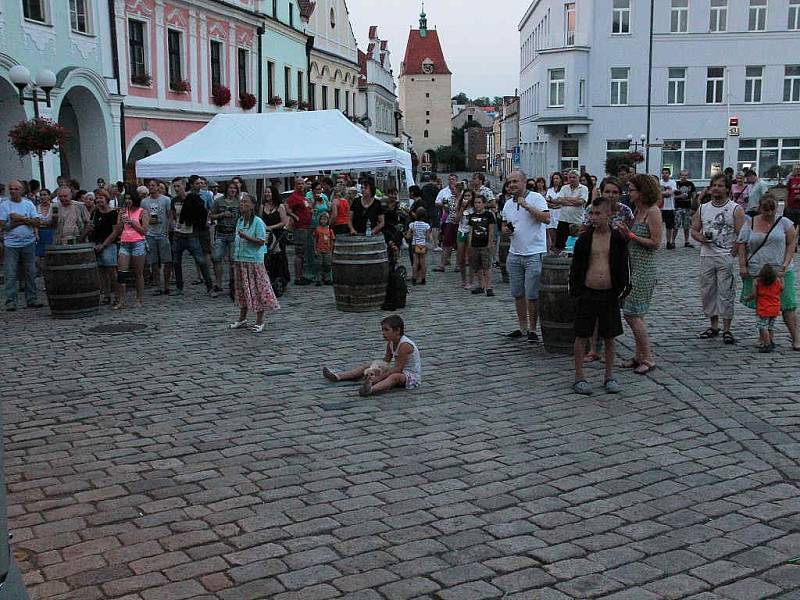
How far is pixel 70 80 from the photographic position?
21641 millimetres

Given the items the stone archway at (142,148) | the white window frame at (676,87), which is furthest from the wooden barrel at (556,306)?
the white window frame at (676,87)

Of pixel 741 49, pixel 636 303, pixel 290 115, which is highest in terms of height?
pixel 741 49

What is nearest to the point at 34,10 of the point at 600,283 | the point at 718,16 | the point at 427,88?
the point at 600,283

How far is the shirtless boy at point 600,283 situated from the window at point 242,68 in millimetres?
28619

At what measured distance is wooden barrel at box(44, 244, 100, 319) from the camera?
11.8m

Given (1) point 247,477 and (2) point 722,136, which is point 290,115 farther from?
(2) point 722,136

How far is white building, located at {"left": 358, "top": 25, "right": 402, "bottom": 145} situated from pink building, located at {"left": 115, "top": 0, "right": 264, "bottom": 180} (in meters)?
23.6

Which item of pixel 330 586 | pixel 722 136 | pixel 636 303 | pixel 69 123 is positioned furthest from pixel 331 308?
pixel 722 136

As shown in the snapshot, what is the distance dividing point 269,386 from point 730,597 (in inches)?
193

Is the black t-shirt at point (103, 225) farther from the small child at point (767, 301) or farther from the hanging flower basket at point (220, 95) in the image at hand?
the hanging flower basket at point (220, 95)

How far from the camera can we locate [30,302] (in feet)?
42.0

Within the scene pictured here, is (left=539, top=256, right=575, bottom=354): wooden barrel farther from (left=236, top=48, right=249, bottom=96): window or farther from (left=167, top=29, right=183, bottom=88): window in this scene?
(left=236, top=48, right=249, bottom=96): window

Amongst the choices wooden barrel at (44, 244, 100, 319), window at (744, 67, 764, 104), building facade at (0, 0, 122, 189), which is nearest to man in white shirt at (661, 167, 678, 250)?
wooden barrel at (44, 244, 100, 319)

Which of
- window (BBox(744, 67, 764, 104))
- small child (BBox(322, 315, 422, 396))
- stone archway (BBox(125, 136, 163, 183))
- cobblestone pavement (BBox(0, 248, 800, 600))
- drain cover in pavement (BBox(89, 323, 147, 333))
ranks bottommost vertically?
cobblestone pavement (BBox(0, 248, 800, 600))
